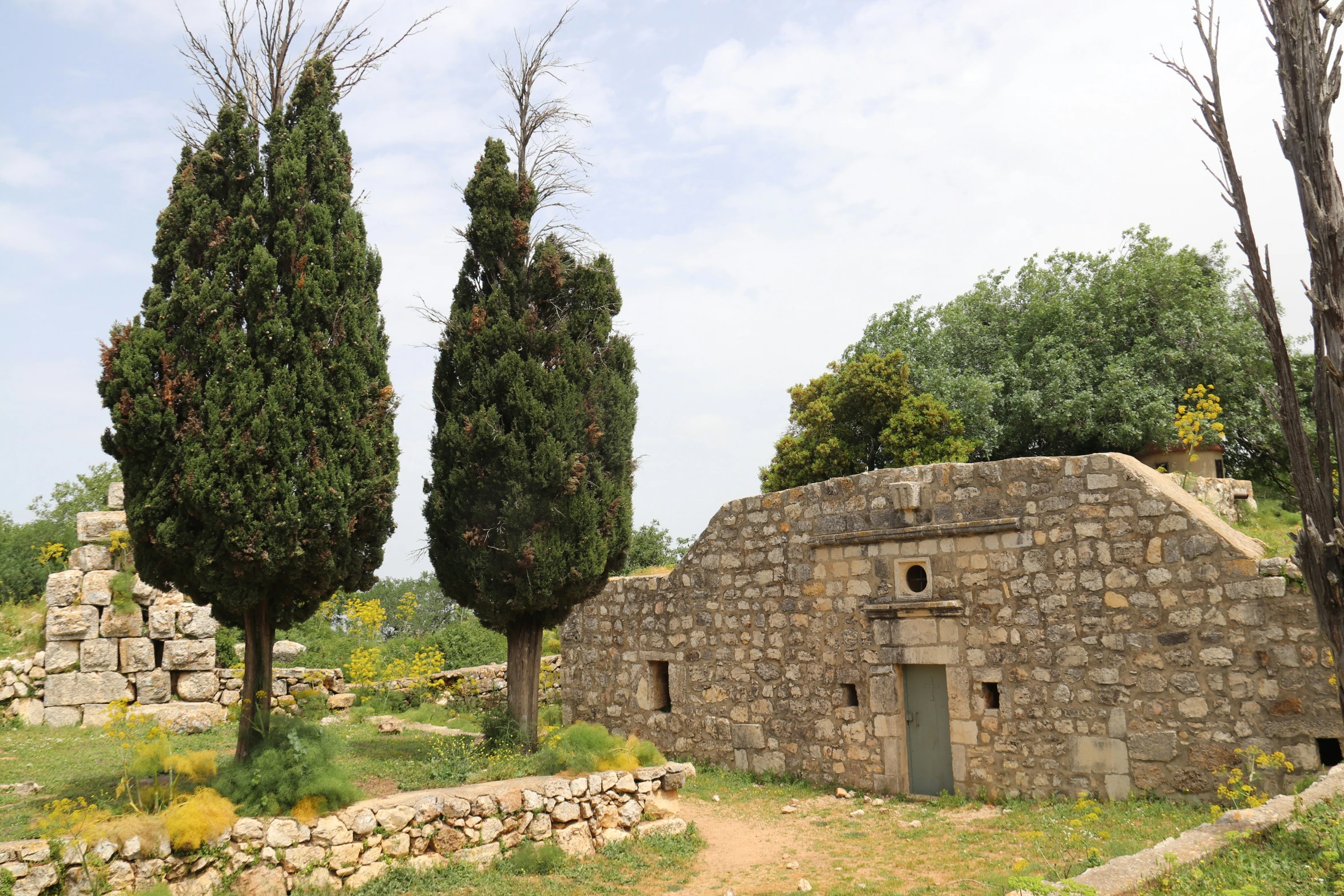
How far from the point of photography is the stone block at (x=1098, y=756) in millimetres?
8531

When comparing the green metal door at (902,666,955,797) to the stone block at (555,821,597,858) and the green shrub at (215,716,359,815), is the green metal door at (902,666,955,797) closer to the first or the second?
the stone block at (555,821,597,858)

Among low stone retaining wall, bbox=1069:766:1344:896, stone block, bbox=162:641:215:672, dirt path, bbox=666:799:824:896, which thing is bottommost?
dirt path, bbox=666:799:824:896

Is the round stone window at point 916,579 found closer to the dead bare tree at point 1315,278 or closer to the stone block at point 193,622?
the dead bare tree at point 1315,278

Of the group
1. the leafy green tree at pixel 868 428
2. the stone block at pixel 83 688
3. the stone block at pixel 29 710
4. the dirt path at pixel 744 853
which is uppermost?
the leafy green tree at pixel 868 428

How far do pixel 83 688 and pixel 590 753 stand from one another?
26.8ft

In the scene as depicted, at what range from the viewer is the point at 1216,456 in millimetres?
16156

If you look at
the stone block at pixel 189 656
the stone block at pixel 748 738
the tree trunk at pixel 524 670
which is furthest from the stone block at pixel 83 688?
the stone block at pixel 748 738

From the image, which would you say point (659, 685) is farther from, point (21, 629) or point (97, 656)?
point (21, 629)

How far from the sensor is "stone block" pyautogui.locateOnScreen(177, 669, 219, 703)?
1274cm

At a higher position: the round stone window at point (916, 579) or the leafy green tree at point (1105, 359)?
the leafy green tree at point (1105, 359)

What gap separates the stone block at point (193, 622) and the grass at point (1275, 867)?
12.5 meters

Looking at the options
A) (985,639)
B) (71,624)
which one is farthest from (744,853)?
(71,624)

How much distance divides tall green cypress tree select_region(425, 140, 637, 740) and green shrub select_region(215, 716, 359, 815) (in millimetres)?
2626

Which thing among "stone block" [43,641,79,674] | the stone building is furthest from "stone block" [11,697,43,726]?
the stone building
